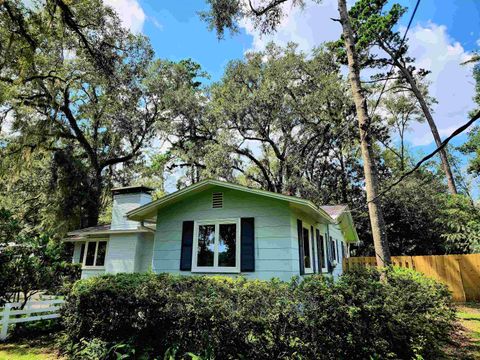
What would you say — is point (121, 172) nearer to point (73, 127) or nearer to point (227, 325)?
point (73, 127)

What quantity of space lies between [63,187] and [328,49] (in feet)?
61.8

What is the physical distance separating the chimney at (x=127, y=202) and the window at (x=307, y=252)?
Result: 289 inches

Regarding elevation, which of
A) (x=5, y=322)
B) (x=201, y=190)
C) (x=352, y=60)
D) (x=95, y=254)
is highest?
(x=352, y=60)

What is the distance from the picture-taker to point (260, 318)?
4086mm

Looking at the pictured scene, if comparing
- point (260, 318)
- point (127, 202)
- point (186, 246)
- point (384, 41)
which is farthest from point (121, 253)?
point (384, 41)

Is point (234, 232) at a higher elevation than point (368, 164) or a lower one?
lower

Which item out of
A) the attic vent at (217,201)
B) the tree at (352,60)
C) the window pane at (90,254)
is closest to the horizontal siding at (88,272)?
the window pane at (90,254)

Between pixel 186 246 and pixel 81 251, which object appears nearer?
pixel 186 246

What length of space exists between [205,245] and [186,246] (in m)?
0.59

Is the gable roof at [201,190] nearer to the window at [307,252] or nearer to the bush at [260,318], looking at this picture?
the window at [307,252]

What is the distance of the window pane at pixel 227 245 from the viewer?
7715mm

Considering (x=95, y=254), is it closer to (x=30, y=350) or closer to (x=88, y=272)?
(x=88, y=272)

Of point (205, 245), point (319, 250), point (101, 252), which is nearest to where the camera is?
point (205, 245)

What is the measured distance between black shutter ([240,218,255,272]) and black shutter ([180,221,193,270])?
5.23 ft
